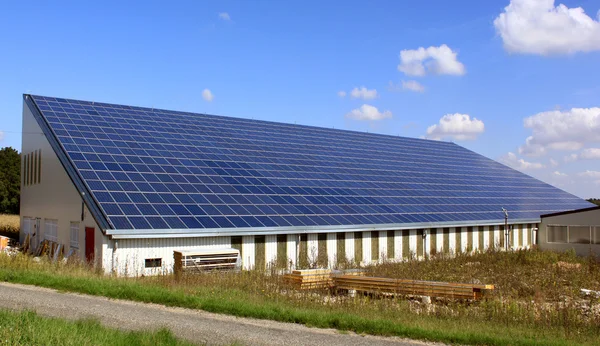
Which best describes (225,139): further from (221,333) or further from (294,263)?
(221,333)

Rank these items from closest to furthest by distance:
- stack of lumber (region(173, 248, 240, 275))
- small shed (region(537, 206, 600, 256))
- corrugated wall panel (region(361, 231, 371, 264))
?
stack of lumber (region(173, 248, 240, 275)) → corrugated wall panel (region(361, 231, 371, 264)) → small shed (region(537, 206, 600, 256))

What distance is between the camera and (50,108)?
35094mm

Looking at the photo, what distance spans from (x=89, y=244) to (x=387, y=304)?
15222 millimetres

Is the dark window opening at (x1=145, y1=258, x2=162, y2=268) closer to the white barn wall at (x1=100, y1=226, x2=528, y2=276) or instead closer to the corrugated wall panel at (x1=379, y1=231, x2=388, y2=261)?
the white barn wall at (x1=100, y1=226, x2=528, y2=276)

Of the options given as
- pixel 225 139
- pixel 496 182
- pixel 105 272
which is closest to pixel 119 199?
pixel 105 272

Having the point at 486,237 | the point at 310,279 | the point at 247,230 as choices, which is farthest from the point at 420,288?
the point at 486,237

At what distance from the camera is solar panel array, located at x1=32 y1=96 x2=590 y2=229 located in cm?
2783

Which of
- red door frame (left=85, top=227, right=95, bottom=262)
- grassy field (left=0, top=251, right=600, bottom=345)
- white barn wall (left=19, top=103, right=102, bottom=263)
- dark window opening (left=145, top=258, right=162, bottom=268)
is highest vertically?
white barn wall (left=19, top=103, right=102, bottom=263)

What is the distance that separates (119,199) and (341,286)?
1132 cm

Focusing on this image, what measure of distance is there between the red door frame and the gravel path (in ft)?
25.8

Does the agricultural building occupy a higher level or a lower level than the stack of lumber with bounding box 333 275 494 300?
higher

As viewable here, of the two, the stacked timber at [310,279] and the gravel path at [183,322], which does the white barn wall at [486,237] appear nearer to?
the stacked timber at [310,279]

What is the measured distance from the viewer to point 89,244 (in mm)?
25891

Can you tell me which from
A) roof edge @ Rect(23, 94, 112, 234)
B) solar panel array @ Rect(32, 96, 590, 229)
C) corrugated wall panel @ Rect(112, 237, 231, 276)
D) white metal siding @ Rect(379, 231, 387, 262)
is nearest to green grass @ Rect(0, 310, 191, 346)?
corrugated wall panel @ Rect(112, 237, 231, 276)
